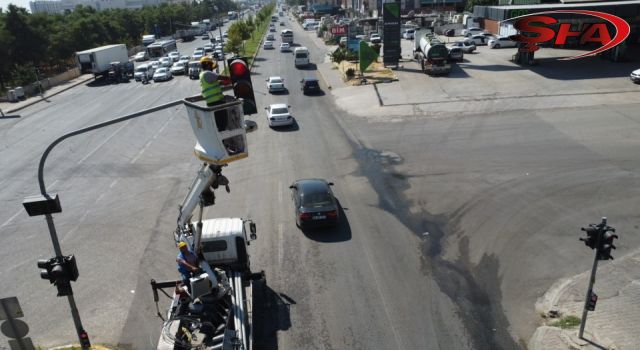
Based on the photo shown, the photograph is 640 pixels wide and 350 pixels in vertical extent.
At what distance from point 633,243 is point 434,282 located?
6.70 m

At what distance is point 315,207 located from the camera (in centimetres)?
1590

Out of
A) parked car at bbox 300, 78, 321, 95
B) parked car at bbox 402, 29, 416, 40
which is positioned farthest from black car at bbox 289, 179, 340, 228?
parked car at bbox 402, 29, 416, 40

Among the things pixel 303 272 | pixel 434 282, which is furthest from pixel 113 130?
pixel 434 282

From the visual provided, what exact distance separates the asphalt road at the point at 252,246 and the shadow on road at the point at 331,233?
0.07 meters

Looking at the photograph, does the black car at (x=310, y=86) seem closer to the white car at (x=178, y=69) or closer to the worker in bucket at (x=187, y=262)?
the white car at (x=178, y=69)

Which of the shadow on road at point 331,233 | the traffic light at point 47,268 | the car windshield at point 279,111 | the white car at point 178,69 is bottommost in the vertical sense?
the shadow on road at point 331,233

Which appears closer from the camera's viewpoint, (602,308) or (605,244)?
(605,244)

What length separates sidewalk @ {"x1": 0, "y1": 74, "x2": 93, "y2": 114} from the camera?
4014cm

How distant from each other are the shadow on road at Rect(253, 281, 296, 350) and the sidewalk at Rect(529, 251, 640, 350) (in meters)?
5.80

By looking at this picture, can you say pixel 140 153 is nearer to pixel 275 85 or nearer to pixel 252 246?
pixel 252 246

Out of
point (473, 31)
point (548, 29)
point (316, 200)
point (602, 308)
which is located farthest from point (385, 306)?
point (473, 31)

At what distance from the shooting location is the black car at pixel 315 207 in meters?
15.7

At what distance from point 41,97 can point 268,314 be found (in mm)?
42779

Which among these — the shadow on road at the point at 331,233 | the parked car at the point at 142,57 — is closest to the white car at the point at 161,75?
the parked car at the point at 142,57
